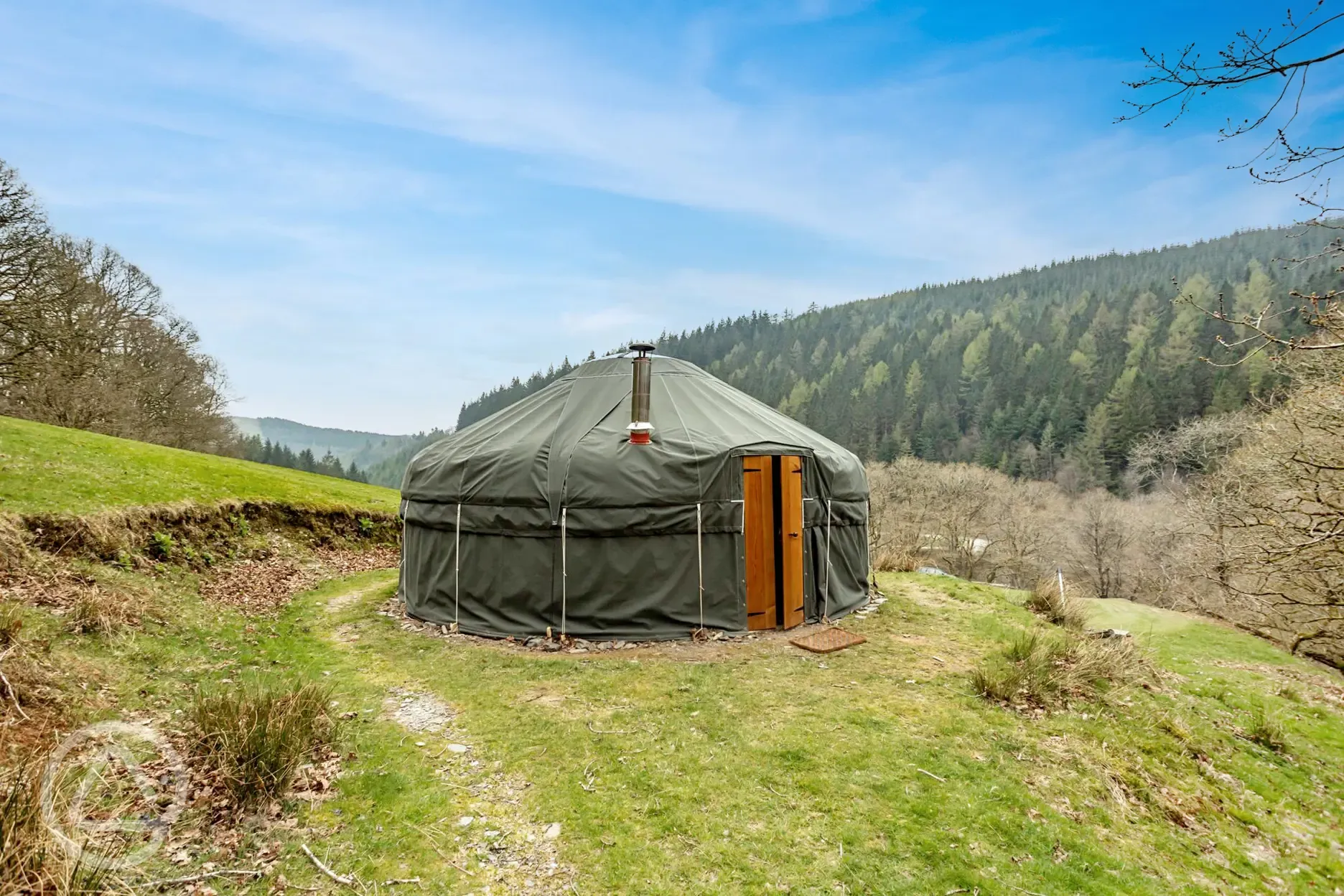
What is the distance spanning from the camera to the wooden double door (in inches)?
284

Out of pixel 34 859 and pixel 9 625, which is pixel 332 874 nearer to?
pixel 34 859

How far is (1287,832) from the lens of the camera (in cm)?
411

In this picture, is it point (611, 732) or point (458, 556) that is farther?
point (458, 556)

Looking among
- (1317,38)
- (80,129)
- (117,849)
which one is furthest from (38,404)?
(1317,38)

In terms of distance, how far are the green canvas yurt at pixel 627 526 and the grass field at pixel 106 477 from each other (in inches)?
183

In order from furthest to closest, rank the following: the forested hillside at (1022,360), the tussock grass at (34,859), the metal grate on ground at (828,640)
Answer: the forested hillside at (1022,360) → the metal grate on ground at (828,640) → the tussock grass at (34,859)

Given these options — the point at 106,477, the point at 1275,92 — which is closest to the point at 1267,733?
the point at 1275,92

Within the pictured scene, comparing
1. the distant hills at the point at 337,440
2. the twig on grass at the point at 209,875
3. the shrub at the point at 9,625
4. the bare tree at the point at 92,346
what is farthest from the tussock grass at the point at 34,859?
the distant hills at the point at 337,440

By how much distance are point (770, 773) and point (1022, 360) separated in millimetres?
55486

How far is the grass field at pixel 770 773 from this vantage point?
312cm

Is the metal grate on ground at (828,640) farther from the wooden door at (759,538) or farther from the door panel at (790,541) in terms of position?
the wooden door at (759,538)

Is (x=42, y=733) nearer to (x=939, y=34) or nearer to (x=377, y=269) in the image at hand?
(x=939, y=34)

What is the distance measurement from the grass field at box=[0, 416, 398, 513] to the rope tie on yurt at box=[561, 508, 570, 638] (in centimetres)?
647

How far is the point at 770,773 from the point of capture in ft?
13.1
